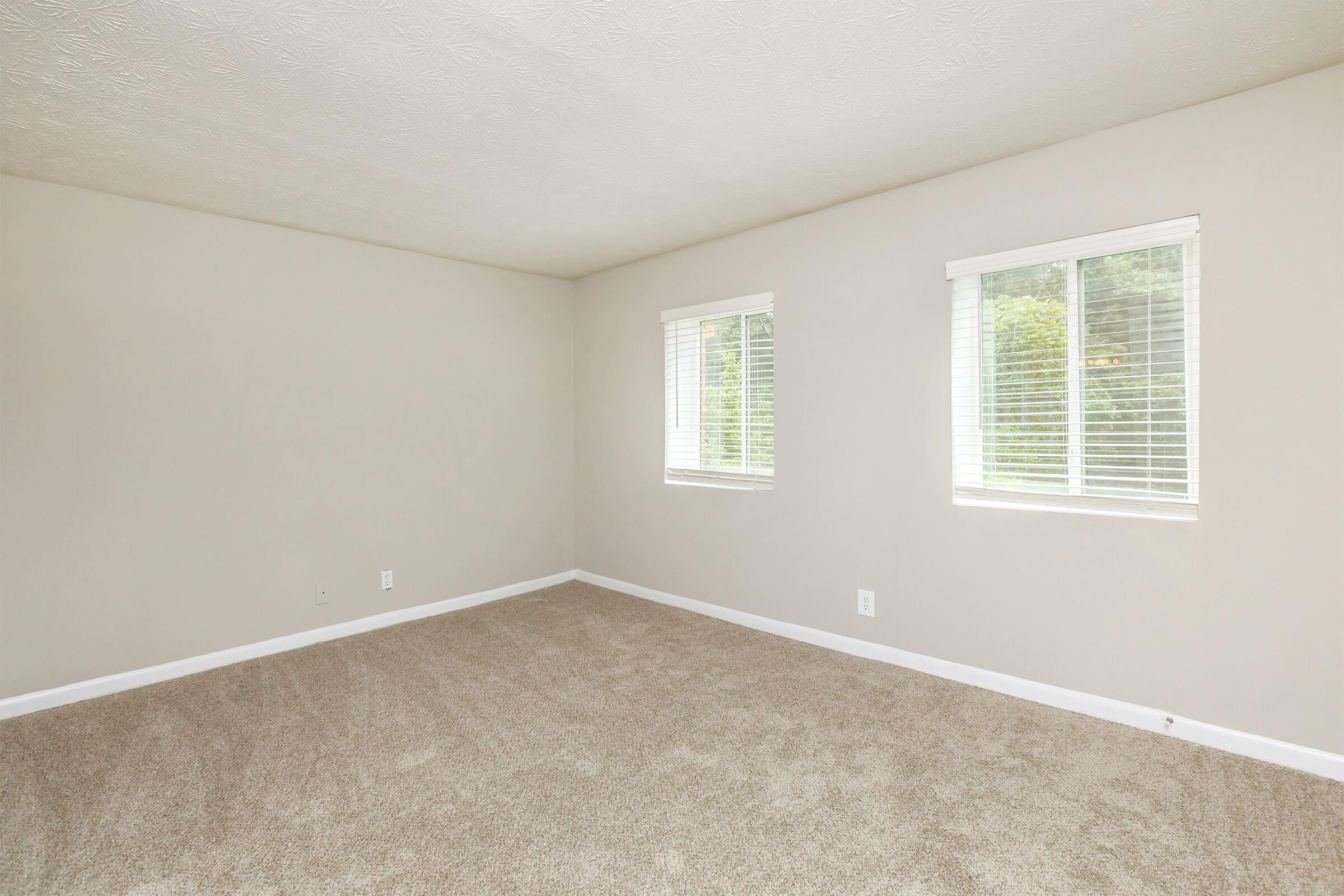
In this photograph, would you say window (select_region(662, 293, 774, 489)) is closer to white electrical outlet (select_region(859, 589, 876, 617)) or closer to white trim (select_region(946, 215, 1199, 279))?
white electrical outlet (select_region(859, 589, 876, 617))

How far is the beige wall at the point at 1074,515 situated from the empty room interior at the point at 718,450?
0.05 feet

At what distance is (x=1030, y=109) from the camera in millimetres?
2436

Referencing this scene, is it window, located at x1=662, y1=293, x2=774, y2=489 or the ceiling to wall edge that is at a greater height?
the ceiling to wall edge

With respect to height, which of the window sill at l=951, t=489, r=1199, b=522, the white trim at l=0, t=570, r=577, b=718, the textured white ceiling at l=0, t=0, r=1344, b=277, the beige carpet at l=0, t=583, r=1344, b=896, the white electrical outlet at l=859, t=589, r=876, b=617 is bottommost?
the beige carpet at l=0, t=583, r=1344, b=896

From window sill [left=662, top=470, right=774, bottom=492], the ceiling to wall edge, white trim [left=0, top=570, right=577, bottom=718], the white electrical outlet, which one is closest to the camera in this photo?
the ceiling to wall edge

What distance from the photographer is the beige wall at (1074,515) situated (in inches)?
88.3

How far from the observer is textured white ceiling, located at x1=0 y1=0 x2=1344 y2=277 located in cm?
185

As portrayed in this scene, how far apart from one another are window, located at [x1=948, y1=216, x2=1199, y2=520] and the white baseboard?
0.78 m

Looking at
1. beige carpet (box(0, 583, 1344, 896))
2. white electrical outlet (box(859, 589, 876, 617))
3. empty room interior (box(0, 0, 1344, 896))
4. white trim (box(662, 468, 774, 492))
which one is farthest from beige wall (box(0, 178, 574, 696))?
white electrical outlet (box(859, 589, 876, 617))

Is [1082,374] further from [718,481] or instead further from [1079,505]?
[718,481]

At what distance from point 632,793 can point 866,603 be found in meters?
1.73

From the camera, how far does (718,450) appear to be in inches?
167

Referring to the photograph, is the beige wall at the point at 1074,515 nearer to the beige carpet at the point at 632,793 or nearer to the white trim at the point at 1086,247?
the white trim at the point at 1086,247

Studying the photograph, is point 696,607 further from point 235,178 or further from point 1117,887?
point 235,178
